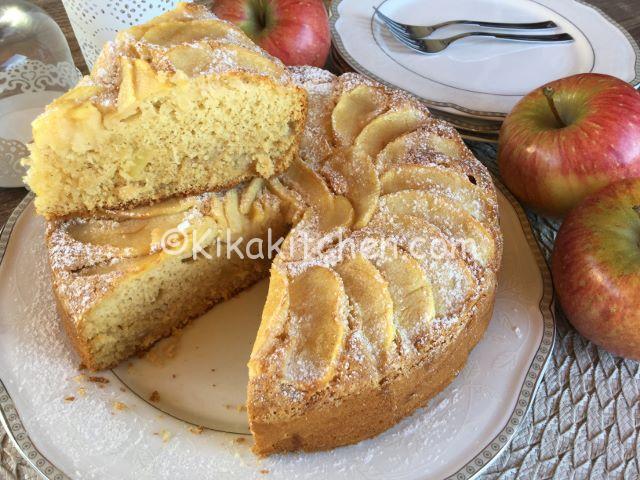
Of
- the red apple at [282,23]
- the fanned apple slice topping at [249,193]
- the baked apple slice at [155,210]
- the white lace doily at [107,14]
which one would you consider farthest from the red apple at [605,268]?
the white lace doily at [107,14]

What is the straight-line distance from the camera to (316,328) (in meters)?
1.58

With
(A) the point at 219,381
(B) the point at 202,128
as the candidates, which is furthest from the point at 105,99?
(A) the point at 219,381

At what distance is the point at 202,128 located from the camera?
194 centimetres

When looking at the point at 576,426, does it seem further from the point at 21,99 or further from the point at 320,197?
the point at 21,99

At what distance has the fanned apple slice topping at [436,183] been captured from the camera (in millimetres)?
1913

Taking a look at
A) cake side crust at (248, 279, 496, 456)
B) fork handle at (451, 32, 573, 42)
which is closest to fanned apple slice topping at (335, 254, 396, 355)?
cake side crust at (248, 279, 496, 456)

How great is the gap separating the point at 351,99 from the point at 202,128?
1.85ft

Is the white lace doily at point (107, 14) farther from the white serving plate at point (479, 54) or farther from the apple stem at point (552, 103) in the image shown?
the apple stem at point (552, 103)

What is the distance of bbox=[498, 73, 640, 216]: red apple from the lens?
2.02 metres

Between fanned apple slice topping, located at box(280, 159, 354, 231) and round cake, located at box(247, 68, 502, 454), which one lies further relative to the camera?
fanned apple slice topping, located at box(280, 159, 354, 231)

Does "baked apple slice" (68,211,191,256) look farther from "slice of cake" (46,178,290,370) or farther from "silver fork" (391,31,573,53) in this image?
"silver fork" (391,31,573,53)

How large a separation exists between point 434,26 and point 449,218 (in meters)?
1.56

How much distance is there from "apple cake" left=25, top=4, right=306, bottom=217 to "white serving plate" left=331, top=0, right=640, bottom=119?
894mm

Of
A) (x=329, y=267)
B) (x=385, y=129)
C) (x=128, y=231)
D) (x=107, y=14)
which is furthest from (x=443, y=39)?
(x=128, y=231)
